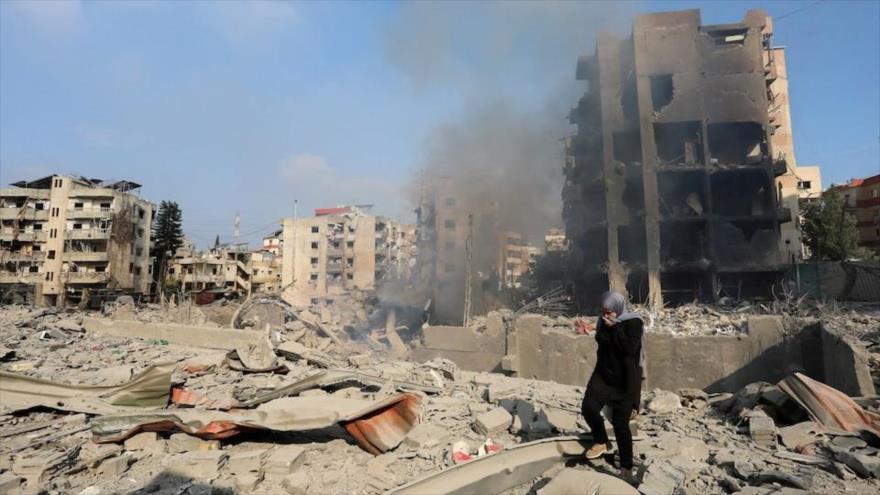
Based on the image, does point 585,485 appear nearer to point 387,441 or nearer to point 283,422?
point 387,441

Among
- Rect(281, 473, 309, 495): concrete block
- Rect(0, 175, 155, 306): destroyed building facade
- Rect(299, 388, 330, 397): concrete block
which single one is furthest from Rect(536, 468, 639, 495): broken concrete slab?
Rect(0, 175, 155, 306): destroyed building facade

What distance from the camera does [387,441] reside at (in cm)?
453

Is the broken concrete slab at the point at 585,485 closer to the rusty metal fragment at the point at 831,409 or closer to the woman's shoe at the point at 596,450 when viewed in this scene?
the woman's shoe at the point at 596,450

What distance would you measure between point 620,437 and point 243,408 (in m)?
4.07

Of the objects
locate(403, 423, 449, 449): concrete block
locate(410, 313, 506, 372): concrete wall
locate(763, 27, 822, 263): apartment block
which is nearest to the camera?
locate(403, 423, 449, 449): concrete block

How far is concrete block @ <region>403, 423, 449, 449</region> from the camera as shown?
466 centimetres

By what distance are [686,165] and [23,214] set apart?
52.9 metres

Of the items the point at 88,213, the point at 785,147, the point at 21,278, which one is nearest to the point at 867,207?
the point at 785,147

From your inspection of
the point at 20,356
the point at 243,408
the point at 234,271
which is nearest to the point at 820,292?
the point at 243,408

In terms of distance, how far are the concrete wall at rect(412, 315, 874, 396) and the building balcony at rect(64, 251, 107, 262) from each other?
1610 inches

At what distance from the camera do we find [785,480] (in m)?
3.71

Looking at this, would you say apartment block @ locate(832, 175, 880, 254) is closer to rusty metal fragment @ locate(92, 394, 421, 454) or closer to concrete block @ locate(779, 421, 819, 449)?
concrete block @ locate(779, 421, 819, 449)

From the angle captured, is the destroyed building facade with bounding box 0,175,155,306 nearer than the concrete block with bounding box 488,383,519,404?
No

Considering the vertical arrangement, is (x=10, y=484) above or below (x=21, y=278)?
below
